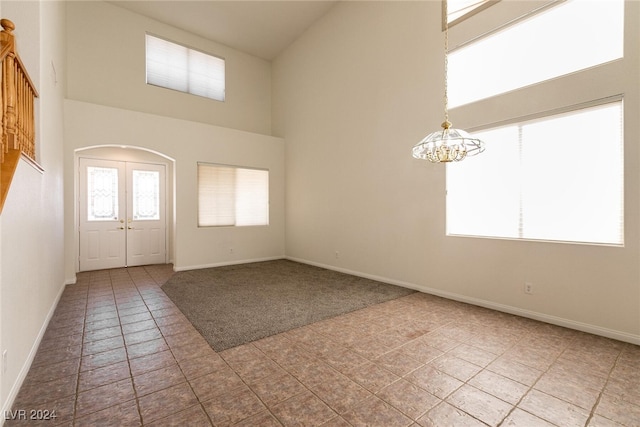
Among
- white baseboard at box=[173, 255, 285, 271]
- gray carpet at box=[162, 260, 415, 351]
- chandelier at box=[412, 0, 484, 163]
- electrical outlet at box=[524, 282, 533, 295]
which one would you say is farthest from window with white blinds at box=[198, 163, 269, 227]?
electrical outlet at box=[524, 282, 533, 295]

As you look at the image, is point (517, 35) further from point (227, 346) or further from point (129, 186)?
point (129, 186)

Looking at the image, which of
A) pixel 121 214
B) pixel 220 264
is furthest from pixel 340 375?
pixel 121 214

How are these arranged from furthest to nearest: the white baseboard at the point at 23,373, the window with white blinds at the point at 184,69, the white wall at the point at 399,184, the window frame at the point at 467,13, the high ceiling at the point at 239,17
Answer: the window with white blinds at the point at 184,69 < the high ceiling at the point at 239,17 < the window frame at the point at 467,13 < the white wall at the point at 399,184 < the white baseboard at the point at 23,373

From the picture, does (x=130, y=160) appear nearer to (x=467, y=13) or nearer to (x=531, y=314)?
(x=467, y=13)

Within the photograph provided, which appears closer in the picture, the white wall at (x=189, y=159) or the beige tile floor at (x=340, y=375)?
the beige tile floor at (x=340, y=375)

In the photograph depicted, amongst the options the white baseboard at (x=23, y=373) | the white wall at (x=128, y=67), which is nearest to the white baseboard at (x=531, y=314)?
the white baseboard at (x=23, y=373)

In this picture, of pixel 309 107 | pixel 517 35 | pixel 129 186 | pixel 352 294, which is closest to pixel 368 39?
pixel 309 107

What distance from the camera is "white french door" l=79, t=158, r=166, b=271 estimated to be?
5.78 m

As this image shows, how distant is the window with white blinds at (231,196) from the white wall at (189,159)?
0.17 m

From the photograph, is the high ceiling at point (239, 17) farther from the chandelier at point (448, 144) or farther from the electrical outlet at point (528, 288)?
the electrical outlet at point (528, 288)

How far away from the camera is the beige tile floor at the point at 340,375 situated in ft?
5.63

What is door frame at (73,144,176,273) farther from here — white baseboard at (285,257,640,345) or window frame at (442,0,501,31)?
window frame at (442,0,501,31)

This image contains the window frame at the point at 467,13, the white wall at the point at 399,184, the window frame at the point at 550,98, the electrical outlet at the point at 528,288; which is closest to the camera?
the window frame at the point at 550,98

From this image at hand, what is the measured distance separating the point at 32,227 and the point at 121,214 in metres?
4.14
